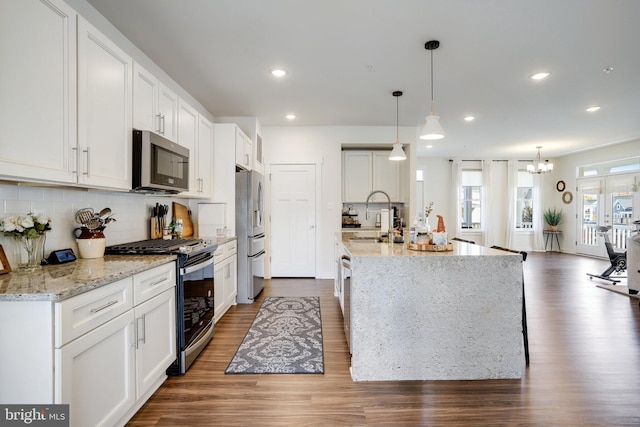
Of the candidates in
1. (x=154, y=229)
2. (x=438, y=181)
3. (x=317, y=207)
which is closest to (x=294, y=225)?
(x=317, y=207)

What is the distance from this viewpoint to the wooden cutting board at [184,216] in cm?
351

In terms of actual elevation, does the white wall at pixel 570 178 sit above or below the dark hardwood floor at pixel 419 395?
above

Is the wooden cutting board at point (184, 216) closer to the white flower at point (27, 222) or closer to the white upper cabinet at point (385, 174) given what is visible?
the white flower at point (27, 222)

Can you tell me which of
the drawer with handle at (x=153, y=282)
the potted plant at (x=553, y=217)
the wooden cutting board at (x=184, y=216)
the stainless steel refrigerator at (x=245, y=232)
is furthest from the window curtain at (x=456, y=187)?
the drawer with handle at (x=153, y=282)

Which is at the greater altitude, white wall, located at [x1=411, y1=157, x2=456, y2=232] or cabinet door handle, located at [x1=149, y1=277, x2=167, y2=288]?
white wall, located at [x1=411, y1=157, x2=456, y2=232]

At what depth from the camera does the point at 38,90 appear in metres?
1.44

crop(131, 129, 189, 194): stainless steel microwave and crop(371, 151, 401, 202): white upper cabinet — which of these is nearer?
crop(131, 129, 189, 194): stainless steel microwave

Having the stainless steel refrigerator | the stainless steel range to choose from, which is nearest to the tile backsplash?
the stainless steel range

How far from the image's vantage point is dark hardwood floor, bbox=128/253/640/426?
1.78 meters

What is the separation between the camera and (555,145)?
23.1ft

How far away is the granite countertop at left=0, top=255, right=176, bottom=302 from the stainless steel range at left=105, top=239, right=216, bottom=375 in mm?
194

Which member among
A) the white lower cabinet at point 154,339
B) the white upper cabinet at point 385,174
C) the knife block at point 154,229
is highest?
the white upper cabinet at point 385,174

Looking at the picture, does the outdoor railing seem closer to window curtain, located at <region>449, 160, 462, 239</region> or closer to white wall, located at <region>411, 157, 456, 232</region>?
window curtain, located at <region>449, 160, 462, 239</region>

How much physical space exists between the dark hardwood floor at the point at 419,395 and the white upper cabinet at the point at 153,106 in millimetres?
1907
